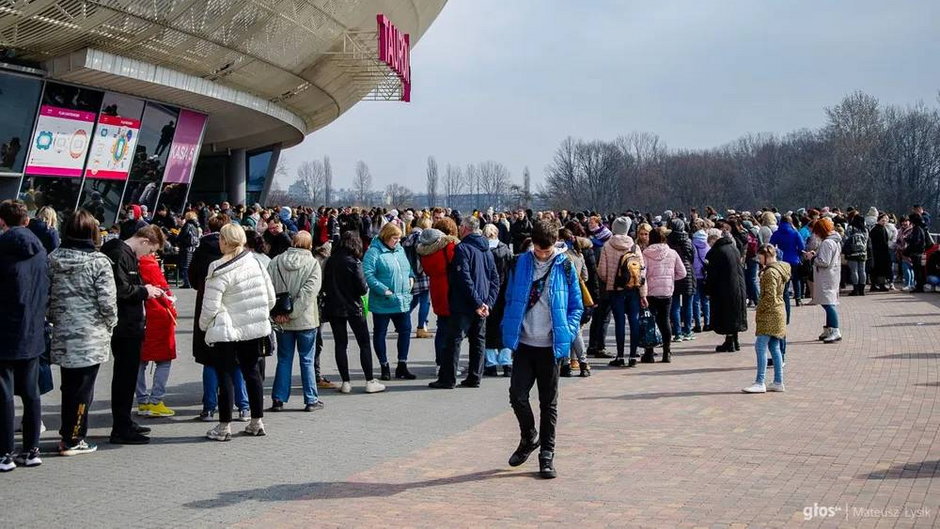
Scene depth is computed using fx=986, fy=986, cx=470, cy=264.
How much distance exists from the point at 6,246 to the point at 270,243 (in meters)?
3.87

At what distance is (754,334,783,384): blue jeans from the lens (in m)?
10.6

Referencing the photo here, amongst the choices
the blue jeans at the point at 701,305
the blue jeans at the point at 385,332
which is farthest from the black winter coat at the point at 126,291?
the blue jeans at the point at 701,305

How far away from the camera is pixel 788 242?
18.5m

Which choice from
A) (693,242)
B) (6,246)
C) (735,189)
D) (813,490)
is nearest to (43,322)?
(6,246)

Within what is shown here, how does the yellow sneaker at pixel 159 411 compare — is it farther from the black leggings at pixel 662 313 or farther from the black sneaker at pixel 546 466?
the black leggings at pixel 662 313

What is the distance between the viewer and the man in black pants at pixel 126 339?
8.29 metres

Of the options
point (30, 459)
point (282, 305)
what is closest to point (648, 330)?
point (282, 305)

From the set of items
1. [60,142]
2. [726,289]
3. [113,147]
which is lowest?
[726,289]

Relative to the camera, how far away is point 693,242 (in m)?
16.5

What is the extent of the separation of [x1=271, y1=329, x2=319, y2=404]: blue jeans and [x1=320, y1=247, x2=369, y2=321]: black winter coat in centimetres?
78

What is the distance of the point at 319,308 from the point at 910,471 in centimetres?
603

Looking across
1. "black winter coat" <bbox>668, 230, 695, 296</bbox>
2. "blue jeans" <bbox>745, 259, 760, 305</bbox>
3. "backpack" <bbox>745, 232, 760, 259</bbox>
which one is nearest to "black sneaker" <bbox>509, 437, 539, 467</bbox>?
"black winter coat" <bbox>668, 230, 695, 296</bbox>

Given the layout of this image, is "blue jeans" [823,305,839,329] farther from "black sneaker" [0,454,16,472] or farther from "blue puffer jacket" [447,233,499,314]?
"black sneaker" [0,454,16,472]

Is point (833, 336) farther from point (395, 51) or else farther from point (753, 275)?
point (395, 51)
